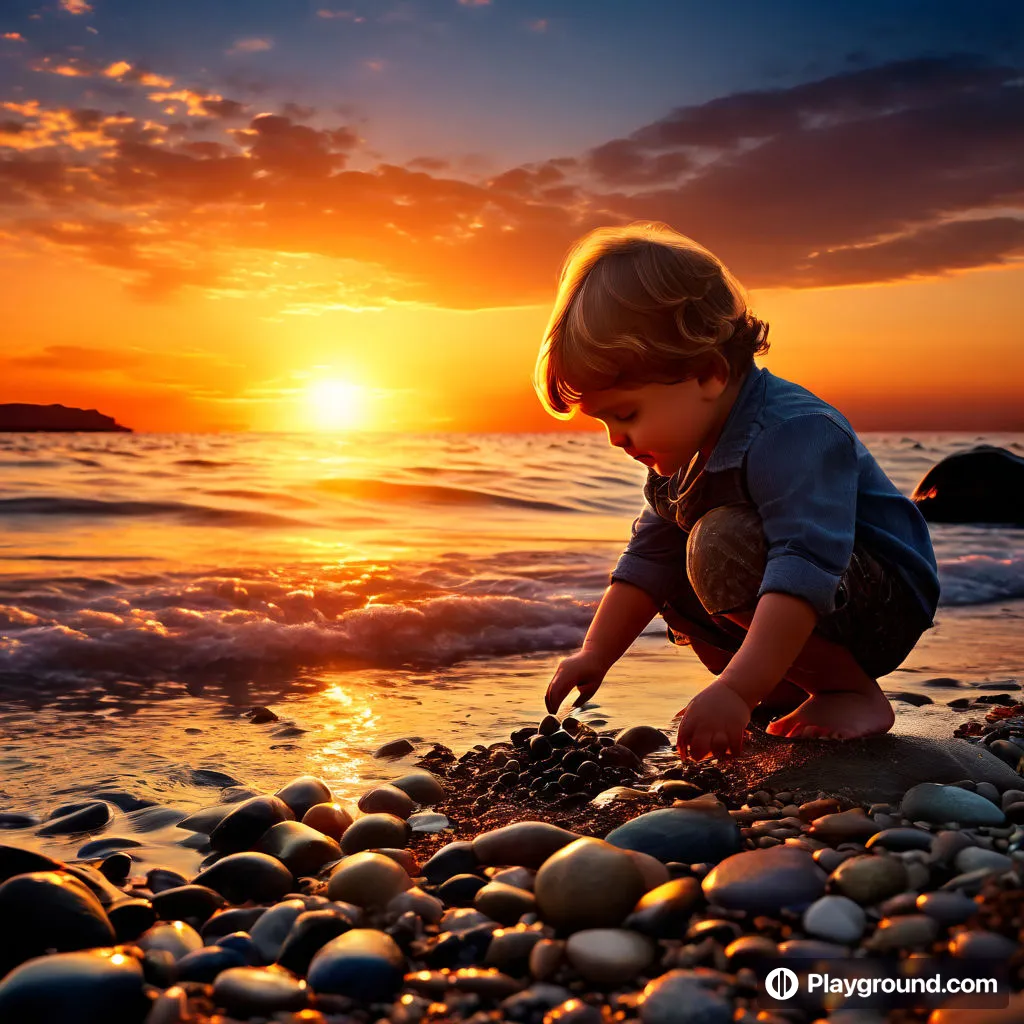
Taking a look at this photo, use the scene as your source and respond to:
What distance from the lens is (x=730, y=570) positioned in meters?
2.74

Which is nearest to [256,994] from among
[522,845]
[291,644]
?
[522,845]

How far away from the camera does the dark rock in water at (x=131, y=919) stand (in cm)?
193

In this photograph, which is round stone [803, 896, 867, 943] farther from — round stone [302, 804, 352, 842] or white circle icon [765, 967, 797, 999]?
round stone [302, 804, 352, 842]

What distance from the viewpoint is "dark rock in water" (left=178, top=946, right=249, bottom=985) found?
1696 mm

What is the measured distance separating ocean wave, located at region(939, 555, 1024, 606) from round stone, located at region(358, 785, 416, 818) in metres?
5.71

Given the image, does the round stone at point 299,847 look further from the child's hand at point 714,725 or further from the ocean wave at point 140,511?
the ocean wave at point 140,511

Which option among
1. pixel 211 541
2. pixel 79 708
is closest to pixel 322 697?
pixel 79 708

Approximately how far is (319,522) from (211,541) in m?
2.14

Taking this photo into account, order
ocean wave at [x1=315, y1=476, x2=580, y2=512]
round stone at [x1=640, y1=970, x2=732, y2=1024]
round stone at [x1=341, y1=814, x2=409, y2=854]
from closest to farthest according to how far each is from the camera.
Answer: round stone at [x1=640, y1=970, x2=732, y2=1024], round stone at [x1=341, y1=814, x2=409, y2=854], ocean wave at [x1=315, y1=476, x2=580, y2=512]

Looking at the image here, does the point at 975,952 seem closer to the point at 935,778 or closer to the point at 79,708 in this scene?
the point at 935,778

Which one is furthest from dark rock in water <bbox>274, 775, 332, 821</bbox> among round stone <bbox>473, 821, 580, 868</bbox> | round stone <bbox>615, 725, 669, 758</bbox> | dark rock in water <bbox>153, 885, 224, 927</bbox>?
round stone <bbox>615, 725, 669, 758</bbox>

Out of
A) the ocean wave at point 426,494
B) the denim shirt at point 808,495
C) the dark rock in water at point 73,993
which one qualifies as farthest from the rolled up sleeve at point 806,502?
the ocean wave at point 426,494

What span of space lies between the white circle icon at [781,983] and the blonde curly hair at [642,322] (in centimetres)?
162

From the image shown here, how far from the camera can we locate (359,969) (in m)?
1.63
